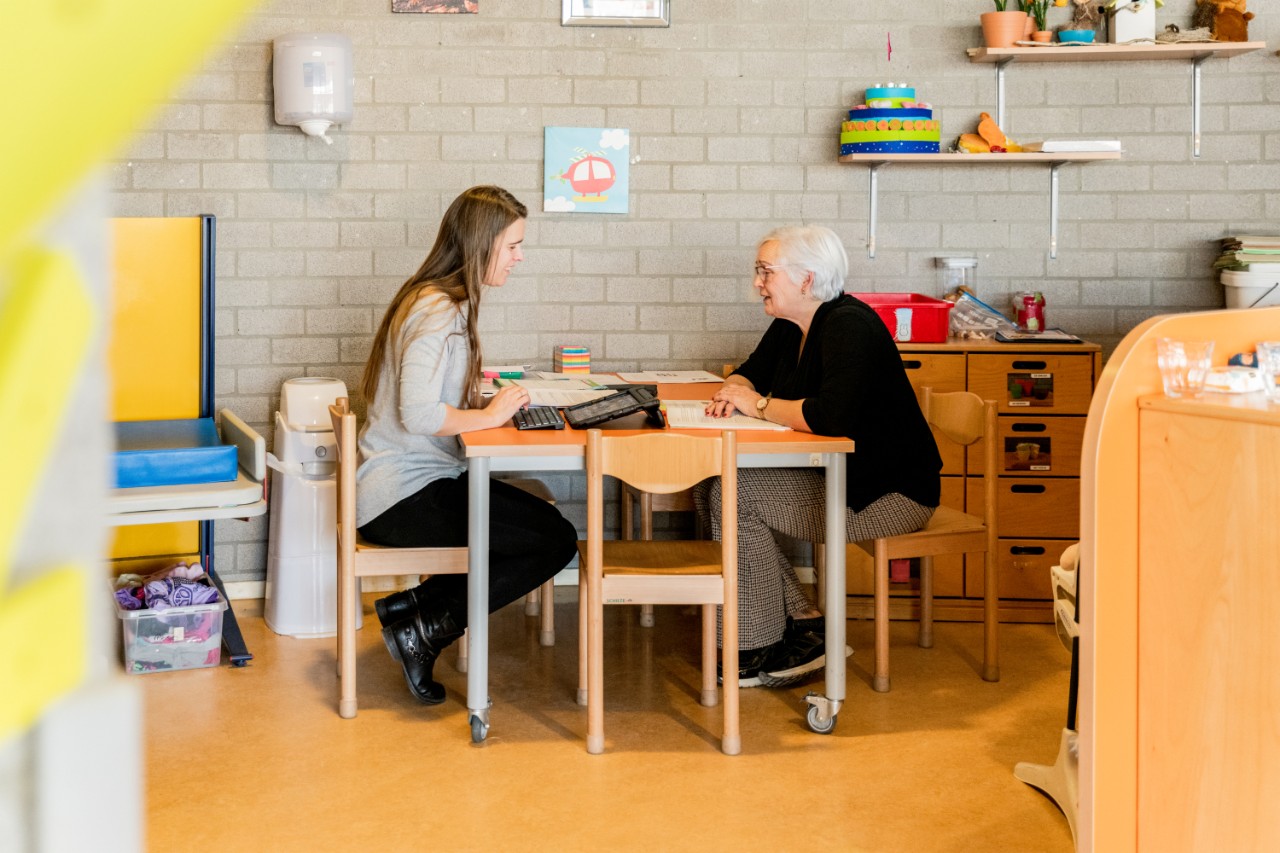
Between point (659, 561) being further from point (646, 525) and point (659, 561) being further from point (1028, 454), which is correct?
point (1028, 454)

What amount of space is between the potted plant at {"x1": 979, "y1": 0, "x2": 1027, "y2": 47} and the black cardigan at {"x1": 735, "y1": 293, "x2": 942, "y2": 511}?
143 centimetres

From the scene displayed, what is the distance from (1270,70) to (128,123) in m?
5.21

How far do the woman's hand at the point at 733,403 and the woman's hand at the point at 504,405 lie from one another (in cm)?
54

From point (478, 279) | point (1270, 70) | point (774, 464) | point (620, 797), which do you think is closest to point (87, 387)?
point (620, 797)

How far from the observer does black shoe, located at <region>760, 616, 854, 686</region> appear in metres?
3.59

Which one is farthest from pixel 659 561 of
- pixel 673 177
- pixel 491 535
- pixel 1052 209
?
pixel 1052 209

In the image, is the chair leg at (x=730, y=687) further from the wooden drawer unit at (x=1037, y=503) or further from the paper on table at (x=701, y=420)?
the wooden drawer unit at (x=1037, y=503)

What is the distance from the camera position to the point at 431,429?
128 inches

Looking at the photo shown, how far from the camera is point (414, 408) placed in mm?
3240

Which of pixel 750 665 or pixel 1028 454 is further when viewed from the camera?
pixel 1028 454

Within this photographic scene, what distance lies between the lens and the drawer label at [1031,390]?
429 centimetres

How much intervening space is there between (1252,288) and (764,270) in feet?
6.24

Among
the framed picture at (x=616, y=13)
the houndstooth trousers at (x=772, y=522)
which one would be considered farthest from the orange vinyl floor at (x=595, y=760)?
the framed picture at (x=616, y=13)

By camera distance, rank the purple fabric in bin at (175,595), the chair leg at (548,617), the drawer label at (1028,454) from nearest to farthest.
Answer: the purple fabric in bin at (175,595)
the chair leg at (548,617)
the drawer label at (1028,454)
